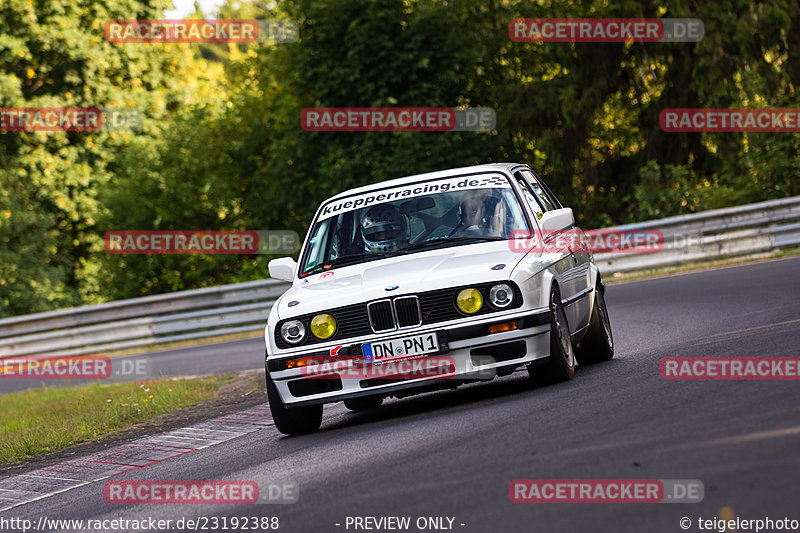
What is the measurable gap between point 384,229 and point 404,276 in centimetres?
111

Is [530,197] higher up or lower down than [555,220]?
higher up

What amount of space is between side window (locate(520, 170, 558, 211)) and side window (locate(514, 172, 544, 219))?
0.17m

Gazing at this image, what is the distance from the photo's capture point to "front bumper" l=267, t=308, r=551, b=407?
25.7 feet

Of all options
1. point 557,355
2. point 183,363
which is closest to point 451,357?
point 557,355

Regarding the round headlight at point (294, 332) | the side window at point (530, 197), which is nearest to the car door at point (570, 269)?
the side window at point (530, 197)

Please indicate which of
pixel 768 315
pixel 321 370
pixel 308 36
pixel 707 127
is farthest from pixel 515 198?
pixel 308 36

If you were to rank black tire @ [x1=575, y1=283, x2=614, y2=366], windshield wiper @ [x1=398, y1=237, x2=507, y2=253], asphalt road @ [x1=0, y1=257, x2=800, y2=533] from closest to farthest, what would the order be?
asphalt road @ [x1=0, y1=257, x2=800, y2=533], windshield wiper @ [x1=398, y1=237, x2=507, y2=253], black tire @ [x1=575, y1=283, x2=614, y2=366]

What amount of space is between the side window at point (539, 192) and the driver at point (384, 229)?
1.42m

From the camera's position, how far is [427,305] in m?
7.95

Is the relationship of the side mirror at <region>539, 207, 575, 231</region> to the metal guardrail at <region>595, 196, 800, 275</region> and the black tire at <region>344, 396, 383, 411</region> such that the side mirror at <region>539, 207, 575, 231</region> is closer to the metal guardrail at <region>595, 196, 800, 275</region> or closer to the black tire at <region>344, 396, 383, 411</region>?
the black tire at <region>344, 396, 383, 411</region>

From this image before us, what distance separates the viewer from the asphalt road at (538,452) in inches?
187

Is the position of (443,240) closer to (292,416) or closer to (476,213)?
(476,213)

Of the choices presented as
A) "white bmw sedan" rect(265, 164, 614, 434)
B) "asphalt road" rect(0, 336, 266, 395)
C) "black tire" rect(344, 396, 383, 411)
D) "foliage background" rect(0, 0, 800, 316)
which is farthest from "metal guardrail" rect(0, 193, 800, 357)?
"white bmw sedan" rect(265, 164, 614, 434)

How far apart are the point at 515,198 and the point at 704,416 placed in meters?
3.38
